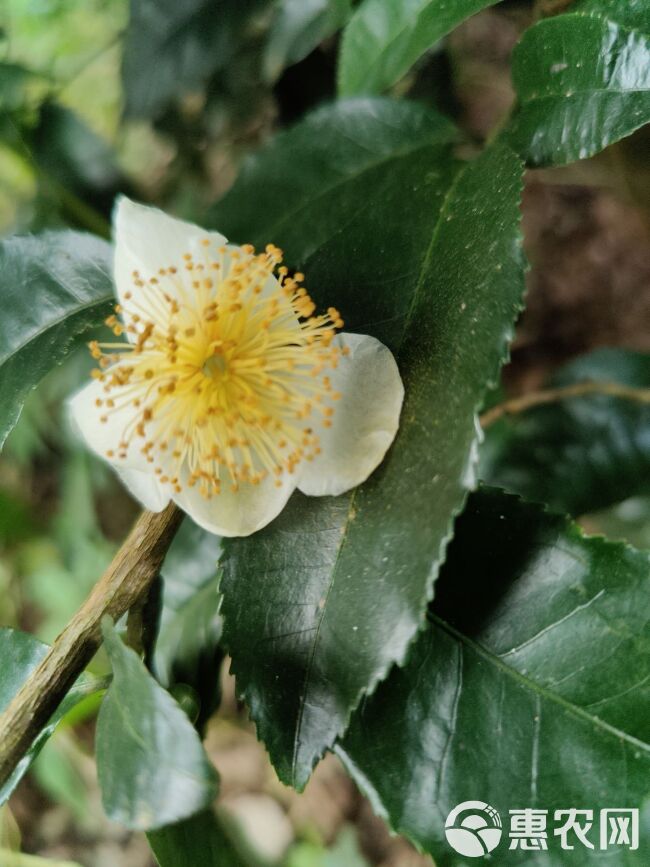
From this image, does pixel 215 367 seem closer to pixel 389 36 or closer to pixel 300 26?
pixel 389 36

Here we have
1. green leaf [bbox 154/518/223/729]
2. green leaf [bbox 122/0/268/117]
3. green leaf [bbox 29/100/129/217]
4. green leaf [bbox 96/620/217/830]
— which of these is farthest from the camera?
green leaf [bbox 29/100/129/217]

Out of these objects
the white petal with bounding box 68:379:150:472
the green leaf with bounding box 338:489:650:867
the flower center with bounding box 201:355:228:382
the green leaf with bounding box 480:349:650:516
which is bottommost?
the green leaf with bounding box 480:349:650:516

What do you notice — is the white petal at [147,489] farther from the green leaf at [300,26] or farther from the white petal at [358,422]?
the green leaf at [300,26]

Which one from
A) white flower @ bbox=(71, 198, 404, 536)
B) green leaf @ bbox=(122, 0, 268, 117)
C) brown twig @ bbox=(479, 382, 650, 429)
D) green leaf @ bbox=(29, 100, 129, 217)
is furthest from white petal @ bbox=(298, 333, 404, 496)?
green leaf @ bbox=(29, 100, 129, 217)

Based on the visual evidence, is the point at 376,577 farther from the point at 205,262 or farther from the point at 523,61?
the point at 523,61

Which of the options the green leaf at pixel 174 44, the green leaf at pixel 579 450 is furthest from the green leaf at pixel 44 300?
the green leaf at pixel 579 450

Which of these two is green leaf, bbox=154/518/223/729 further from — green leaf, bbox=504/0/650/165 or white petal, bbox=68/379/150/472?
green leaf, bbox=504/0/650/165

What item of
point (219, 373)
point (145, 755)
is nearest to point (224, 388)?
point (219, 373)

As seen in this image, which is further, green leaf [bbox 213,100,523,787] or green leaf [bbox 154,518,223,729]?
green leaf [bbox 154,518,223,729]
